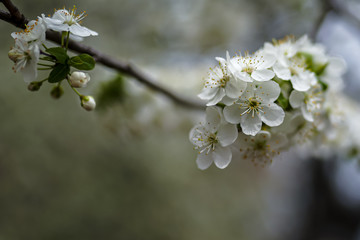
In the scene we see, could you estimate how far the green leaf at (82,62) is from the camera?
77cm

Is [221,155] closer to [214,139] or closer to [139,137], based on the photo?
[214,139]

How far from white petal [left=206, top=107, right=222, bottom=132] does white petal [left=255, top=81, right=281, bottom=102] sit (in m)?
0.12

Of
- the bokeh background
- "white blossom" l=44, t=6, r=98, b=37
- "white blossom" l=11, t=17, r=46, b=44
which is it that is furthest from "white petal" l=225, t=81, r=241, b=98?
the bokeh background

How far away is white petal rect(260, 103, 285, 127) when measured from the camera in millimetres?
792

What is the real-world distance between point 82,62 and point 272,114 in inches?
20.3

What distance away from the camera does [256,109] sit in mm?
801

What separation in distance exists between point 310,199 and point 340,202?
668 millimetres

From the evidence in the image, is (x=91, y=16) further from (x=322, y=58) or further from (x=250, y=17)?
(x=322, y=58)

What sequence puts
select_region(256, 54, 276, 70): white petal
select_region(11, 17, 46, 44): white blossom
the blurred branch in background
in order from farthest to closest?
1. the blurred branch in background
2. select_region(256, 54, 276, 70): white petal
3. select_region(11, 17, 46, 44): white blossom

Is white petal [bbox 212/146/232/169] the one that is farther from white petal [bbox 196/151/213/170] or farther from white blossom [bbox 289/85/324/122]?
white blossom [bbox 289/85/324/122]

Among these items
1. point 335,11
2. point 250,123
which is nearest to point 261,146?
point 250,123

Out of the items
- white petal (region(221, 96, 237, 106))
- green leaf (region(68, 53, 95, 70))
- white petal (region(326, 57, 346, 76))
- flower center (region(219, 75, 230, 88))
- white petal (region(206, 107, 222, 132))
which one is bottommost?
green leaf (region(68, 53, 95, 70))

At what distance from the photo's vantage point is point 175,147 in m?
4.28

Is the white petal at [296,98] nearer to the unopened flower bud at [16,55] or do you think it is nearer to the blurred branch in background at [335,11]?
the unopened flower bud at [16,55]
